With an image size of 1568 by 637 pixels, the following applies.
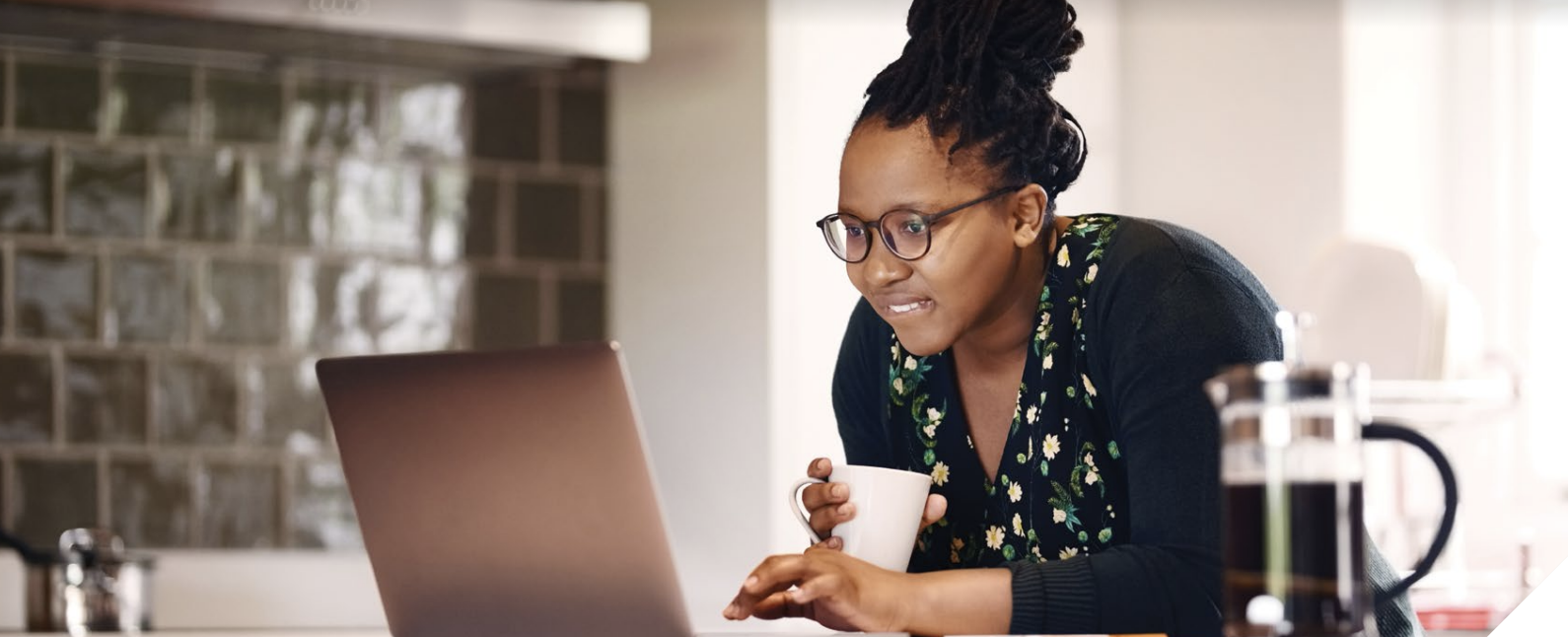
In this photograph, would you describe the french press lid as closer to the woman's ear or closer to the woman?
the woman

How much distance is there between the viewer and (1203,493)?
125 centimetres

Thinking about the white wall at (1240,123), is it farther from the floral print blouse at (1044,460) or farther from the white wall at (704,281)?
the floral print blouse at (1044,460)

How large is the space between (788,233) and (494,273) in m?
0.62

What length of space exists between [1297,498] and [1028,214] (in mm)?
629

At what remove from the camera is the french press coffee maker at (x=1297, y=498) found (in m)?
0.85

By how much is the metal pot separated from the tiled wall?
0.62 metres

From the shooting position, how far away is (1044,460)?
1465 mm

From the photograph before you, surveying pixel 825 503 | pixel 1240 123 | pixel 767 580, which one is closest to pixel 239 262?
pixel 1240 123

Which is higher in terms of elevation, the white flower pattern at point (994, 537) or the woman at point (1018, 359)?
the woman at point (1018, 359)

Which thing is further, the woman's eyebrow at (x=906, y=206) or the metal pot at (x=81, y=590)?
the metal pot at (x=81, y=590)

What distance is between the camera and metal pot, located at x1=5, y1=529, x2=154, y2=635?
235 centimetres

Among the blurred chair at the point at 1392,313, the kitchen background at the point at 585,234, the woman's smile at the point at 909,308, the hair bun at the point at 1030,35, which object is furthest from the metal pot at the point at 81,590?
the blurred chair at the point at 1392,313

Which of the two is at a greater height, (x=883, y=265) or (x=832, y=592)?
(x=883, y=265)

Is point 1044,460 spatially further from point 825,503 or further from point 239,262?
point 239,262
